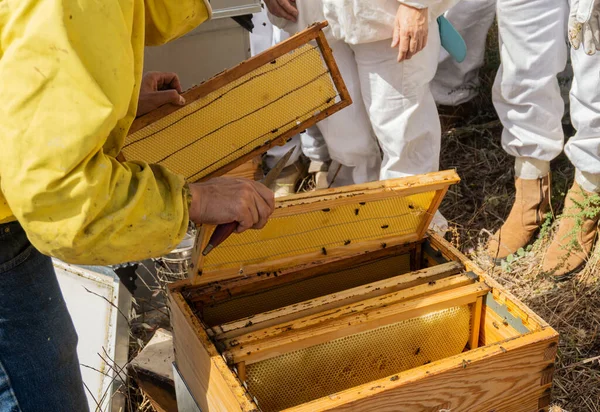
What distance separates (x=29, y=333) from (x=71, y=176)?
549 mm

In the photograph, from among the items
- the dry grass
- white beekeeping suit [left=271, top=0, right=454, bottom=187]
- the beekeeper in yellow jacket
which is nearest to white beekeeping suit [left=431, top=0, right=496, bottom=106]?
the dry grass

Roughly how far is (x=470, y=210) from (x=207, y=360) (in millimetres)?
2304

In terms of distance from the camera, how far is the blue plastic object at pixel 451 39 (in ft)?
9.66

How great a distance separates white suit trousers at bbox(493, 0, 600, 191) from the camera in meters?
2.62

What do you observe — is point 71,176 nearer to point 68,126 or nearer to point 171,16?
point 68,126

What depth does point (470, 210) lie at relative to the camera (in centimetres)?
349

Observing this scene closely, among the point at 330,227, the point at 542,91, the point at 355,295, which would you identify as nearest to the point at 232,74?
the point at 330,227

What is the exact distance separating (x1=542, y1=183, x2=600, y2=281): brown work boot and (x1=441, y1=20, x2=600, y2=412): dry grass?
52 millimetres

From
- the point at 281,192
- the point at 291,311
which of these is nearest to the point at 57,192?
the point at 291,311

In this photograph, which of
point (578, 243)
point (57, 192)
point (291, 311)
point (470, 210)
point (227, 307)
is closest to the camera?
point (57, 192)

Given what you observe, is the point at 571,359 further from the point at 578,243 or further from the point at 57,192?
the point at 57,192

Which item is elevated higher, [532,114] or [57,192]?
[57,192]

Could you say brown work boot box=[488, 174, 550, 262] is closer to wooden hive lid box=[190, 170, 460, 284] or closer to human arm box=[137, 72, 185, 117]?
wooden hive lid box=[190, 170, 460, 284]

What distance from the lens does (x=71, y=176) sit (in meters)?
1.09
